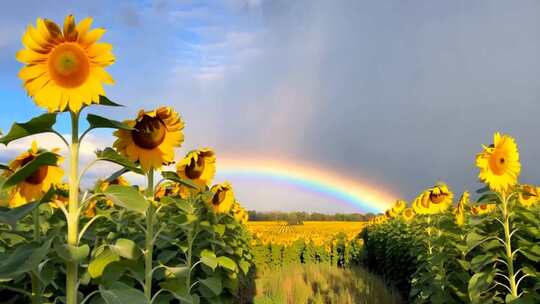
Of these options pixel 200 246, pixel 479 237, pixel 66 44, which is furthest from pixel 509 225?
pixel 66 44

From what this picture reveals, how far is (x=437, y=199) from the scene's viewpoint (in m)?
8.42

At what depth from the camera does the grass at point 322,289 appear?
12297mm

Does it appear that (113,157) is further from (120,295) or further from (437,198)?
(437,198)

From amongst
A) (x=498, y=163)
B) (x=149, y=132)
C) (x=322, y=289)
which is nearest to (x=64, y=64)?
(x=149, y=132)

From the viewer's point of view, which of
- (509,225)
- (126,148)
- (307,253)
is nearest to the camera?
(126,148)

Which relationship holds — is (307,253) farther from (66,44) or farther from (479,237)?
(66,44)

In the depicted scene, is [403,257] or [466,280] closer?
[466,280]

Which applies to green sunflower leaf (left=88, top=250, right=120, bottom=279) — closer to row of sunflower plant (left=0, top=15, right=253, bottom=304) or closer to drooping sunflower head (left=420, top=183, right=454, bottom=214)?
row of sunflower plant (left=0, top=15, right=253, bottom=304)

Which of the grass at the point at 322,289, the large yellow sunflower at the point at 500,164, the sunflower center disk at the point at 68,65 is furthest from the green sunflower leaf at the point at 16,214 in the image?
the grass at the point at 322,289

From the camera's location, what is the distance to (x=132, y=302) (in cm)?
224

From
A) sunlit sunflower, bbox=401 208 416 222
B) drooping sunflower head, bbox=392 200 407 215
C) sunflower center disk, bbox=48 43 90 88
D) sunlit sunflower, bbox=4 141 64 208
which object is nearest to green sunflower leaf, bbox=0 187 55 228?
sunflower center disk, bbox=48 43 90 88

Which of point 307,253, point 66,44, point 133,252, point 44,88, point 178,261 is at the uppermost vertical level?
point 66,44

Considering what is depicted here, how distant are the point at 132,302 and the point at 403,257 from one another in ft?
38.1

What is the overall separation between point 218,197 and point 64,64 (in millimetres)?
3586
